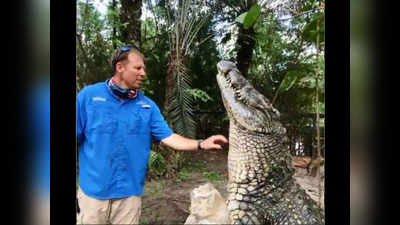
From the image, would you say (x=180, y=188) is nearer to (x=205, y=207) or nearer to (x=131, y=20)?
(x=205, y=207)

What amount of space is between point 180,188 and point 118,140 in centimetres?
41

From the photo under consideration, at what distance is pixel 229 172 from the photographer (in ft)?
A: 6.73

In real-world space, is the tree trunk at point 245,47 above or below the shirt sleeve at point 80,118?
above

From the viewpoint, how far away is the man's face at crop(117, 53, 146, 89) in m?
2.03

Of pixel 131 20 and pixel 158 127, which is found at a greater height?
pixel 131 20

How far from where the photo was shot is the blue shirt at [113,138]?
1.97 metres

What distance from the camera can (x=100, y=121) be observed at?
1980 millimetres

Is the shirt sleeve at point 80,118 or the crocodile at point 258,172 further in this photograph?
the crocodile at point 258,172

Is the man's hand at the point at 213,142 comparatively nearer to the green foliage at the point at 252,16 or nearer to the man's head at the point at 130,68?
the man's head at the point at 130,68

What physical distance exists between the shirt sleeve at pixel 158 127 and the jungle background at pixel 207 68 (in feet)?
0.09

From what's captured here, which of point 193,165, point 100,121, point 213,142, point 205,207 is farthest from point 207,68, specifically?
point 205,207

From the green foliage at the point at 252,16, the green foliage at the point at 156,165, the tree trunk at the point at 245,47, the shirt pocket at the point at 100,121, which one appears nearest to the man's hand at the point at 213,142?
the green foliage at the point at 156,165

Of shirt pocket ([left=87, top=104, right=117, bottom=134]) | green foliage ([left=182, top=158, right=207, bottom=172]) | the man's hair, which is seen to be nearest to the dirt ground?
green foliage ([left=182, top=158, right=207, bottom=172])
